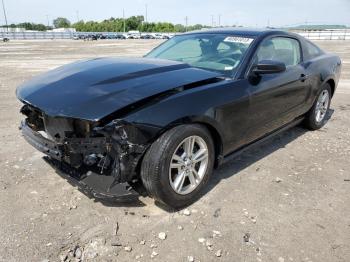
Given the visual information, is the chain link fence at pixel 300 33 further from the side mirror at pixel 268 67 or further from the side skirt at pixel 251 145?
the side mirror at pixel 268 67

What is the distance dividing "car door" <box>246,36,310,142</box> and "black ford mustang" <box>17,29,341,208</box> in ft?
0.05

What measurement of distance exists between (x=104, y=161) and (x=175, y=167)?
2.07 feet

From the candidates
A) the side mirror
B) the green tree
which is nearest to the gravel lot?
the side mirror

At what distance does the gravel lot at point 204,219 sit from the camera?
8.60ft

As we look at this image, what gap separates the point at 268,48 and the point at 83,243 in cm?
294

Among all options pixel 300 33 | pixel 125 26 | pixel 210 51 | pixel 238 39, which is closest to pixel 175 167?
pixel 210 51

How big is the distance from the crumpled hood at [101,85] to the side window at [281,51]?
0.85 metres

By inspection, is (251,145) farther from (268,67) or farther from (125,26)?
(125,26)

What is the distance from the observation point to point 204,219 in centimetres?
303

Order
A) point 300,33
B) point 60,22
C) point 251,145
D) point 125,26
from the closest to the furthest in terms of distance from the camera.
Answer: point 251,145
point 300,33
point 125,26
point 60,22

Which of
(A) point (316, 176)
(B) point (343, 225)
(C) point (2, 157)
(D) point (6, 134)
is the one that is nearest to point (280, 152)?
(A) point (316, 176)

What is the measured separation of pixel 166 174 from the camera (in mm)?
2883

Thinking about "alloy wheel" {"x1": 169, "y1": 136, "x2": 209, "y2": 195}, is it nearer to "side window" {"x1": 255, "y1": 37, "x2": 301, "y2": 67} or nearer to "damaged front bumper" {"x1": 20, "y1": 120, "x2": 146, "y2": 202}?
"damaged front bumper" {"x1": 20, "y1": 120, "x2": 146, "y2": 202}

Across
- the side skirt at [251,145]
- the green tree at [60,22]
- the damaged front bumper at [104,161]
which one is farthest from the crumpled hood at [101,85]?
the green tree at [60,22]
